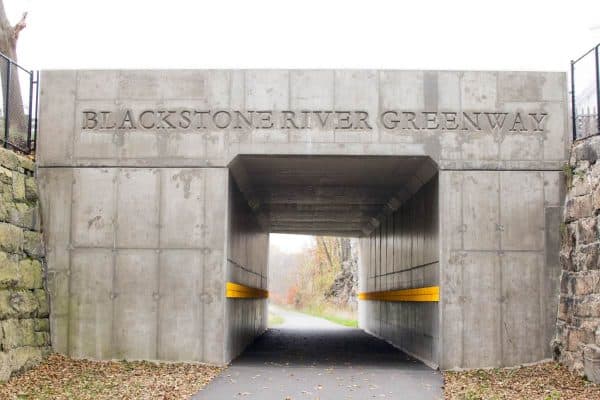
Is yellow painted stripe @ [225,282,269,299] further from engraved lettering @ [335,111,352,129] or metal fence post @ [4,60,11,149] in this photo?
metal fence post @ [4,60,11,149]

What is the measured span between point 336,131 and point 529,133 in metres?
3.44

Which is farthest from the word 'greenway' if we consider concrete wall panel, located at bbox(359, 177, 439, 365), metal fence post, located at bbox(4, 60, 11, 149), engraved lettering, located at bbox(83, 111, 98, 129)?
metal fence post, located at bbox(4, 60, 11, 149)

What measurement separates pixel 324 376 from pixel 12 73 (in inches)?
346

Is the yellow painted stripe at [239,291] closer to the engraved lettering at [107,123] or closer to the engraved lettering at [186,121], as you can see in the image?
the engraved lettering at [186,121]

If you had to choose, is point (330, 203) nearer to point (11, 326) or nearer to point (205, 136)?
point (205, 136)

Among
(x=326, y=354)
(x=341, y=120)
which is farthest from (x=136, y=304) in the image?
(x=326, y=354)

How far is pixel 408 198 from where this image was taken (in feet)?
59.2

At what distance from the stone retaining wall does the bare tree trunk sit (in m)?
1.05

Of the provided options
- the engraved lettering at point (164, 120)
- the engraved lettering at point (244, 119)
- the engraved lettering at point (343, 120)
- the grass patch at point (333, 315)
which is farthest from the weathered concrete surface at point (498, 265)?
the grass patch at point (333, 315)

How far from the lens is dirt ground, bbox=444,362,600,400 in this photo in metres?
10.7

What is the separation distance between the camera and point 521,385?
11633 millimetres

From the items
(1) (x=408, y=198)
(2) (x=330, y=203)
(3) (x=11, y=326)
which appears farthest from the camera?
(2) (x=330, y=203)

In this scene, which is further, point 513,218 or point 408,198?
point 408,198

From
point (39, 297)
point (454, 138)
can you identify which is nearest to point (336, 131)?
point (454, 138)
